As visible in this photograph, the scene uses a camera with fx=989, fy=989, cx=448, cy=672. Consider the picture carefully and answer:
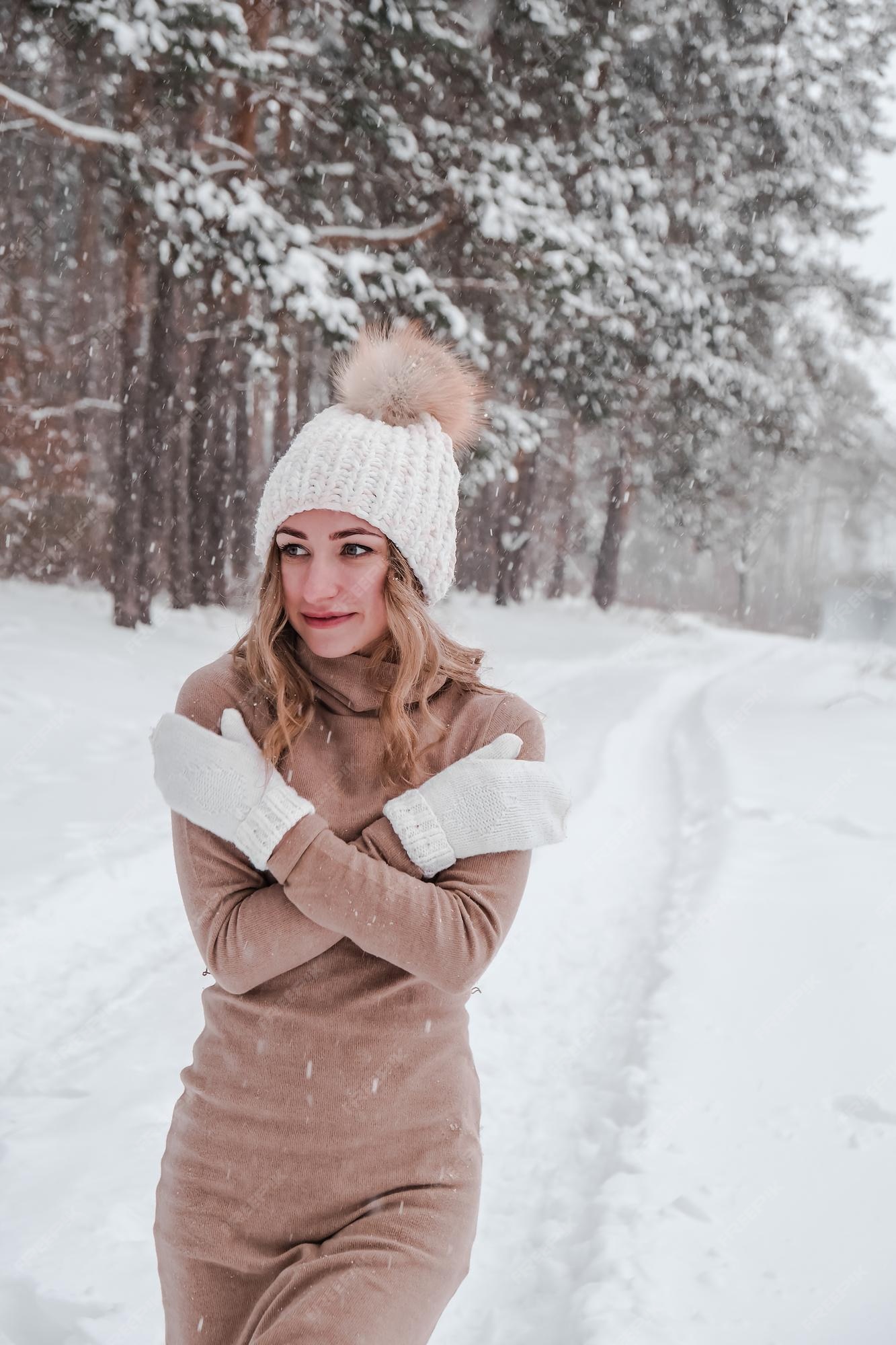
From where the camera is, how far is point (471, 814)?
1.86m

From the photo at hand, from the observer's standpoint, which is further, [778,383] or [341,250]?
[778,383]

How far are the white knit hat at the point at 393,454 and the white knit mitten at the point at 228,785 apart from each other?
446 mm

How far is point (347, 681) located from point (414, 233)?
9900mm

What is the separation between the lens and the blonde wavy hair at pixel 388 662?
6.41 ft

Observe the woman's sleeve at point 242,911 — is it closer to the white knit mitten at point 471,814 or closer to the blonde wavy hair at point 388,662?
the white knit mitten at point 471,814

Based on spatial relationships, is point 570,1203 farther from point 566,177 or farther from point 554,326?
point 566,177

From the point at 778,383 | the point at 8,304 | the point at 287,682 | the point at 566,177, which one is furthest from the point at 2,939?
the point at 778,383

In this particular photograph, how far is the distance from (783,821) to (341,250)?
810cm

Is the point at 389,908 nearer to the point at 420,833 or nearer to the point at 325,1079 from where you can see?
the point at 420,833

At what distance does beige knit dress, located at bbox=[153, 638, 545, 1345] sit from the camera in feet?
5.68

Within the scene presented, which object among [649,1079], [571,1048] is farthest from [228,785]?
[571,1048]

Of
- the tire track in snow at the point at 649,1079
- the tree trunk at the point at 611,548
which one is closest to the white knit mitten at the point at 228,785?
the tire track in snow at the point at 649,1079

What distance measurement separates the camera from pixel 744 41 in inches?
607

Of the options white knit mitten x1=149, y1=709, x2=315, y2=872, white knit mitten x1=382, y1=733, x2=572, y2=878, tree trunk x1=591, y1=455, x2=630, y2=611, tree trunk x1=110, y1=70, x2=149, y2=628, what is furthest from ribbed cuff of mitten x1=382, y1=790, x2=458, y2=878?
tree trunk x1=591, y1=455, x2=630, y2=611
